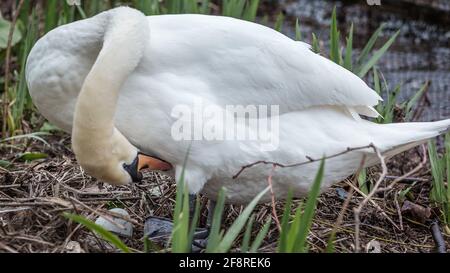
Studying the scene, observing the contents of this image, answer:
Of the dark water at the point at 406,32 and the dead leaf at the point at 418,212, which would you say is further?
the dark water at the point at 406,32

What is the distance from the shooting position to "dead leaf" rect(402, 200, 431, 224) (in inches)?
161

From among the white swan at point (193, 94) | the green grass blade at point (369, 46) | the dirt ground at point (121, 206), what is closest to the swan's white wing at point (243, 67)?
the white swan at point (193, 94)

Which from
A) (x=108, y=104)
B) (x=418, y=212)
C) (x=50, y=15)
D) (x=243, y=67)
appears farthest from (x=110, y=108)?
(x=50, y=15)

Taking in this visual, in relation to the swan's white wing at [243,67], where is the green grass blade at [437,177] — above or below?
below

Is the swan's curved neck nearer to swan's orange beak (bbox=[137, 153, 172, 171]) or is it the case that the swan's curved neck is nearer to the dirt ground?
swan's orange beak (bbox=[137, 153, 172, 171])

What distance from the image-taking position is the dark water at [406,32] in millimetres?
6473

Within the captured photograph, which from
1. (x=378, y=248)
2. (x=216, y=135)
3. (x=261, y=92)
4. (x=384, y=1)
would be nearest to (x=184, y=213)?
(x=216, y=135)

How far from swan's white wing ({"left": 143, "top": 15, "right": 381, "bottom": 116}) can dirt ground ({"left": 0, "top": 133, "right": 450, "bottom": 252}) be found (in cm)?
59

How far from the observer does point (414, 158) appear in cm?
516

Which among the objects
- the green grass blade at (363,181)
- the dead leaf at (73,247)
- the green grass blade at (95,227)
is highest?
the green grass blade at (95,227)

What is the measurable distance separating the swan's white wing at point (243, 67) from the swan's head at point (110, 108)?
105 mm

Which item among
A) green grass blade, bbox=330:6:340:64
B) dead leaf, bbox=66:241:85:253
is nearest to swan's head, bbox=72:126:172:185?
dead leaf, bbox=66:241:85:253

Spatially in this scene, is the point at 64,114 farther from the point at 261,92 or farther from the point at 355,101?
the point at 355,101

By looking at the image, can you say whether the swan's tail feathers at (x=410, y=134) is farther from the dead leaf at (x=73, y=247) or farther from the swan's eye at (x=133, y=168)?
the dead leaf at (x=73, y=247)
